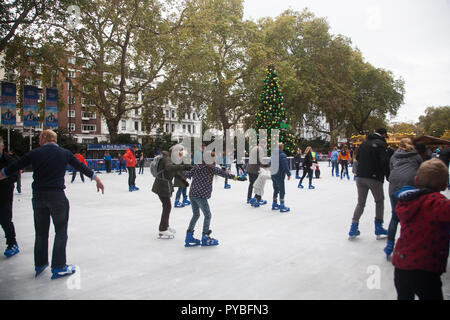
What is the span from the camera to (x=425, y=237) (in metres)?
2.41

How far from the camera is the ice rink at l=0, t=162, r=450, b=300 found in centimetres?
360

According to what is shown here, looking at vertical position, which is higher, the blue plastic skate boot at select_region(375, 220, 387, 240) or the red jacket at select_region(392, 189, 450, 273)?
the red jacket at select_region(392, 189, 450, 273)

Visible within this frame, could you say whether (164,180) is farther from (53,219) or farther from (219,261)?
(53,219)

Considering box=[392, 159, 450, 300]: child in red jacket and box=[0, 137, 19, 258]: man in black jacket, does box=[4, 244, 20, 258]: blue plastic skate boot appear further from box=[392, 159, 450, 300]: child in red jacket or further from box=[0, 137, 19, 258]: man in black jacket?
box=[392, 159, 450, 300]: child in red jacket

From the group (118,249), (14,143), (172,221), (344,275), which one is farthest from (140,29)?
(344,275)

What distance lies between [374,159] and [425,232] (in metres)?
3.39

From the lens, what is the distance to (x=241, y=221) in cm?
744

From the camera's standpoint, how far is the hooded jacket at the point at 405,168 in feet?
15.5

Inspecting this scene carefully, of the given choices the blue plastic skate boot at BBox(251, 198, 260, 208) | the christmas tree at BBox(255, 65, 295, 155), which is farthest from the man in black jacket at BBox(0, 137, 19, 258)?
the christmas tree at BBox(255, 65, 295, 155)

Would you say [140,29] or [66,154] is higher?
[140,29]

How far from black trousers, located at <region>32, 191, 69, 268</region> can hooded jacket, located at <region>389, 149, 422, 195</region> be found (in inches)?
180

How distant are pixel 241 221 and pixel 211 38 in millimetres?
28926

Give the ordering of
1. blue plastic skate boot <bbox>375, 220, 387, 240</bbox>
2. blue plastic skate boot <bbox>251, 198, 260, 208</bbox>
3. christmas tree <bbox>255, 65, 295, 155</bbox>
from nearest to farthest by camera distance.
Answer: blue plastic skate boot <bbox>375, 220, 387, 240</bbox> → blue plastic skate boot <bbox>251, 198, 260, 208</bbox> → christmas tree <bbox>255, 65, 295, 155</bbox>
